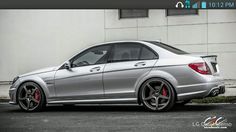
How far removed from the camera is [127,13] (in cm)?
1861

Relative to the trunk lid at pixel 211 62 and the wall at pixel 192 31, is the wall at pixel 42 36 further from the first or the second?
the trunk lid at pixel 211 62

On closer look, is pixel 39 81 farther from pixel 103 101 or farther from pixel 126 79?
pixel 126 79

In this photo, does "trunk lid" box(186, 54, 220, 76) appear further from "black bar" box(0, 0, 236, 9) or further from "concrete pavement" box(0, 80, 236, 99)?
"black bar" box(0, 0, 236, 9)

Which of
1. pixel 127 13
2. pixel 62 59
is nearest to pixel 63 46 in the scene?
pixel 62 59

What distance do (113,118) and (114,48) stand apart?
1983 mm

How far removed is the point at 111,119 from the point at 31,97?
256 cm

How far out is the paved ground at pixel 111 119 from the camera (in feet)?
25.8

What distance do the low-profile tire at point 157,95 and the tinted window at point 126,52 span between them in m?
0.72

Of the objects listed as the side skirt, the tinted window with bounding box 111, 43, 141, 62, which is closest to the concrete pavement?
the tinted window with bounding box 111, 43, 141, 62

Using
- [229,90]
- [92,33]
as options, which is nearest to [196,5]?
[229,90]

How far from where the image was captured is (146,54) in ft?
33.4

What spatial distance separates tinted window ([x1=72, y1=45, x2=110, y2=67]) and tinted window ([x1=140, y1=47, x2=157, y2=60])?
0.82 meters

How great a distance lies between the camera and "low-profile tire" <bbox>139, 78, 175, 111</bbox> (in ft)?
31.6

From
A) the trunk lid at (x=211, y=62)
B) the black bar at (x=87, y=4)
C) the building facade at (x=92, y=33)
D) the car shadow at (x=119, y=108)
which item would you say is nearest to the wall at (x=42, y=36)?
the building facade at (x=92, y=33)
